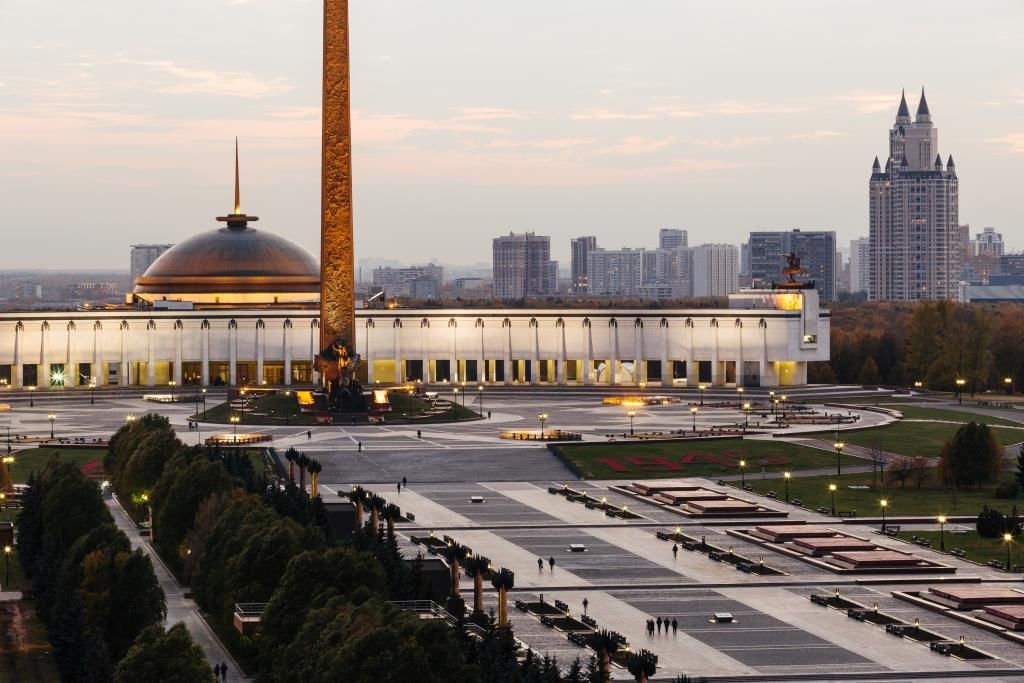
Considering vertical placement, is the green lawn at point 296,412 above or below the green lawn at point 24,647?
above

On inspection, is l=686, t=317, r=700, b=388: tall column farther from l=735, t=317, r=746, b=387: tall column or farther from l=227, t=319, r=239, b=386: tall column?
l=227, t=319, r=239, b=386: tall column

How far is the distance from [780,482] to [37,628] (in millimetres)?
39586

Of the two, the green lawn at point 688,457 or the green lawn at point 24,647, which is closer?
the green lawn at point 24,647

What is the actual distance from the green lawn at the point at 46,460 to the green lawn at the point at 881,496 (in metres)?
29.5

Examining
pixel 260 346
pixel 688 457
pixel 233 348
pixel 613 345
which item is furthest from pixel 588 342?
pixel 688 457

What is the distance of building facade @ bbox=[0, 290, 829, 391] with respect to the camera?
454 feet

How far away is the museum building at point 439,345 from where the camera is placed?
138375mm

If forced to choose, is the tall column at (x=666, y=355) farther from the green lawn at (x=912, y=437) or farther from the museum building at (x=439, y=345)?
the green lawn at (x=912, y=437)

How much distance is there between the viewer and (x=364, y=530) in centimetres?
5269

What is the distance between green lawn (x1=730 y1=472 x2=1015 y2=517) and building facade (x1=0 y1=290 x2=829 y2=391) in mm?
59739

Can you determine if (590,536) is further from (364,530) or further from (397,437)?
(397,437)

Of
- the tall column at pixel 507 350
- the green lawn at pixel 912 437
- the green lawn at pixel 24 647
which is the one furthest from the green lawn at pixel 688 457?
the tall column at pixel 507 350

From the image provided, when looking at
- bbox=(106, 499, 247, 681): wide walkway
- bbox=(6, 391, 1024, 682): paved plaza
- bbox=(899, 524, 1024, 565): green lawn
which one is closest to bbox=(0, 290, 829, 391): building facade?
bbox=(6, 391, 1024, 682): paved plaza

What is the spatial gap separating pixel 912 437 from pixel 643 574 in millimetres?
44803
